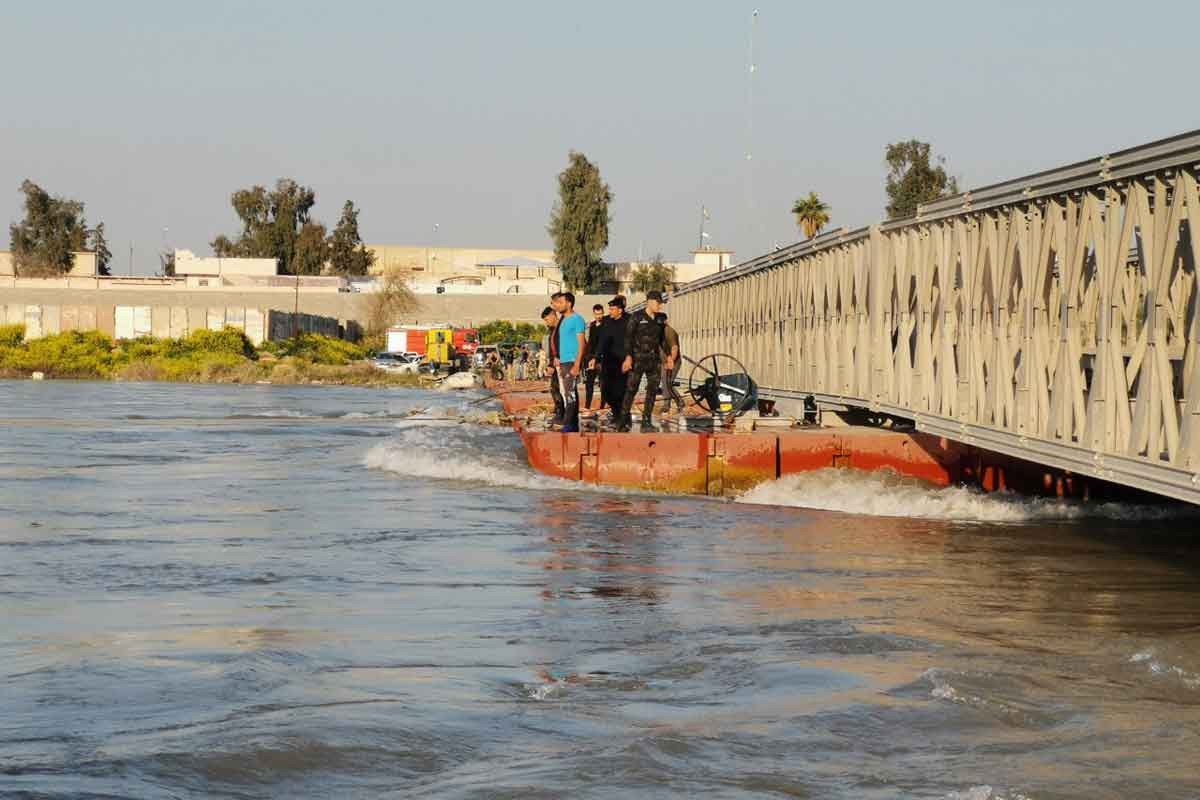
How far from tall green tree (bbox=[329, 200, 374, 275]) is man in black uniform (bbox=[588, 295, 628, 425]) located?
369 ft

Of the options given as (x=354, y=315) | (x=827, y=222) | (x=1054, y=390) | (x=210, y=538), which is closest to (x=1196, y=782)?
(x=1054, y=390)

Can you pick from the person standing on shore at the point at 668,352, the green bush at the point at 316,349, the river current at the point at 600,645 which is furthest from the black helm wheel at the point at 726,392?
the green bush at the point at 316,349

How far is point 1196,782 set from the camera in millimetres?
6949

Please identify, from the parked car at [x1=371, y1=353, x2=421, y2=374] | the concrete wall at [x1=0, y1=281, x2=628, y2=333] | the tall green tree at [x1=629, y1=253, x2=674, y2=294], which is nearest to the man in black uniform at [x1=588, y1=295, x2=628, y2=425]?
the parked car at [x1=371, y1=353, x2=421, y2=374]

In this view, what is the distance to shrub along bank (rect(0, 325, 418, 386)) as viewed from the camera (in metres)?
82.7

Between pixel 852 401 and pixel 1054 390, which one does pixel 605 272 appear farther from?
pixel 1054 390

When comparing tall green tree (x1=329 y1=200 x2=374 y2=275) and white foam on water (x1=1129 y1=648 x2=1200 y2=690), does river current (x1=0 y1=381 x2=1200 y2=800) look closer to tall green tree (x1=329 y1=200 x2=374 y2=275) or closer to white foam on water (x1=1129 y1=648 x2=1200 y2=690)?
white foam on water (x1=1129 y1=648 x2=1200 y2=690)

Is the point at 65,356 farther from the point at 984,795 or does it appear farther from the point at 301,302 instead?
the point at 984,795

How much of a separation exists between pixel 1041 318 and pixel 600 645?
6.76 meters

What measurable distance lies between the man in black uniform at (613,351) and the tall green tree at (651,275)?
9282cm

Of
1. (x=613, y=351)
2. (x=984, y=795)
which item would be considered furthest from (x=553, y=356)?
(x=984, y=795)

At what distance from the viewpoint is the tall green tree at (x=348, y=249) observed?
442 ft

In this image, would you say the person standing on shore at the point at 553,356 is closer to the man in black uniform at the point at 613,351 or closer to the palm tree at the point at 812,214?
the man in black uniform at the point at 613,351

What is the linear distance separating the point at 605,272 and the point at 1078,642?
382ft
